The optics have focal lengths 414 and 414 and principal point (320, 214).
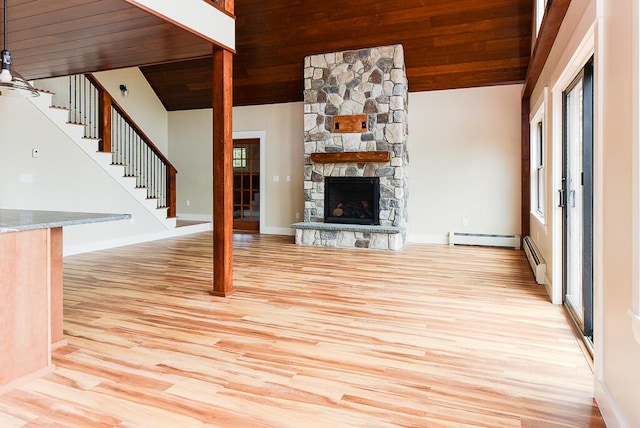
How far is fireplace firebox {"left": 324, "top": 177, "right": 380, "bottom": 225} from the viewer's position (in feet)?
22.8

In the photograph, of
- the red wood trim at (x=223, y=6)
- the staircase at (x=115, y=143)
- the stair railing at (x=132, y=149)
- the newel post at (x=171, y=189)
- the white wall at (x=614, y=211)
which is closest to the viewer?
the white wall at (x=614, y=211)

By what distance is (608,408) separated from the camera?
1.79 meters

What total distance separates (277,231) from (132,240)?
277cm

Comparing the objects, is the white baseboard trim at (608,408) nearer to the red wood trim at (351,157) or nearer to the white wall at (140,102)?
the red wood trim at (351,157)

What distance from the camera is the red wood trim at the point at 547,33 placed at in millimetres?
3067

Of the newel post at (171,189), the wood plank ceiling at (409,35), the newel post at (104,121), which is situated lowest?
the newel post at (171,189)

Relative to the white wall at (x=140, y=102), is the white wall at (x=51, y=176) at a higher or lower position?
lower

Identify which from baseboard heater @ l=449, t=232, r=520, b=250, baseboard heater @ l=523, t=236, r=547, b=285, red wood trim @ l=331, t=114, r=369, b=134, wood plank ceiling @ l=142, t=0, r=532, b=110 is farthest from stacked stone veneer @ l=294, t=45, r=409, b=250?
baseboard heater @ l=523, t=236, r=547, b=285

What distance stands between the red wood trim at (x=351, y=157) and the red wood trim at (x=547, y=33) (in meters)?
2.32

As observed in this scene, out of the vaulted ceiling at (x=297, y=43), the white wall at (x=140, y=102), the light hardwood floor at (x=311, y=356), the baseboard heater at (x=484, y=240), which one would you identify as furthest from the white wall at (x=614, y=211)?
the white wall at (x=140, y=102)

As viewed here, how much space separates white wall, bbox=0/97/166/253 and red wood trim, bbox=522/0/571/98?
5.96 meters

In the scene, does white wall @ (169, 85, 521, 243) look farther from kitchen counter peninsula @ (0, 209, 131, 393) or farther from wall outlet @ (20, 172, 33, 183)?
kitchen counter peninsula @ (0, 209, 131, 393)

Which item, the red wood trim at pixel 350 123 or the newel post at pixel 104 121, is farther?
the red wood trim at pixel 350 123

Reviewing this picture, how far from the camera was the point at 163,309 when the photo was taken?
345 cm
